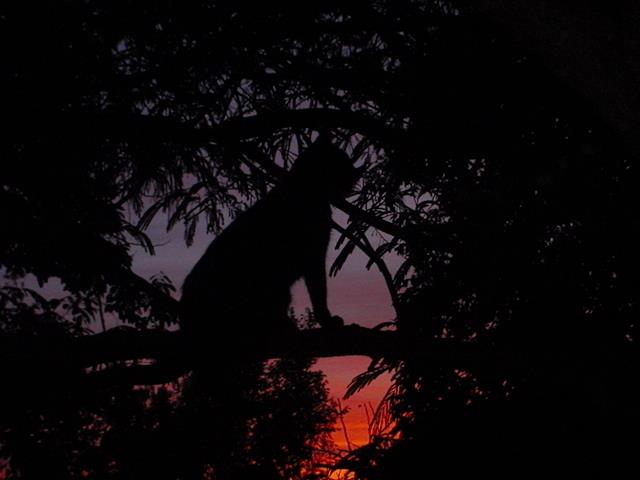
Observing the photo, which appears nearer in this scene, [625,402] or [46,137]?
→ [625,402]

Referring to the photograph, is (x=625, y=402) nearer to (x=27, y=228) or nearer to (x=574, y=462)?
(x=574, y=462)

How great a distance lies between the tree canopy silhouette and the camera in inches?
121

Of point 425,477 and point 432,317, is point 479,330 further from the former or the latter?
point 425,477

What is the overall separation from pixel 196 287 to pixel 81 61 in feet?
6.91

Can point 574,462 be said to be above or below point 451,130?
below

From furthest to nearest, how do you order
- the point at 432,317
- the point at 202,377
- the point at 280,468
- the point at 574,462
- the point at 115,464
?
the point at 280,468 < the point at 115,464 < the point at 202,377 < the point at 432,317 < the point at 574,462

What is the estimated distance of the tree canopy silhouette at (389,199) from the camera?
10.1ft

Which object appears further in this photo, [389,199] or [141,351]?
[389,199]

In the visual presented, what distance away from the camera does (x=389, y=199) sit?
5.20 meters

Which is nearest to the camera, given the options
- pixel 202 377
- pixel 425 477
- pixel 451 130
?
pixel 425 477

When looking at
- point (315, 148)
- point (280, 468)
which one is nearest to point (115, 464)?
point (280, 468)

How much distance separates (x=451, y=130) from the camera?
460 cm

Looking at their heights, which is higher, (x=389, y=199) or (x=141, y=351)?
(x=389, y=199)

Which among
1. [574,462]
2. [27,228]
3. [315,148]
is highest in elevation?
[315,148]
